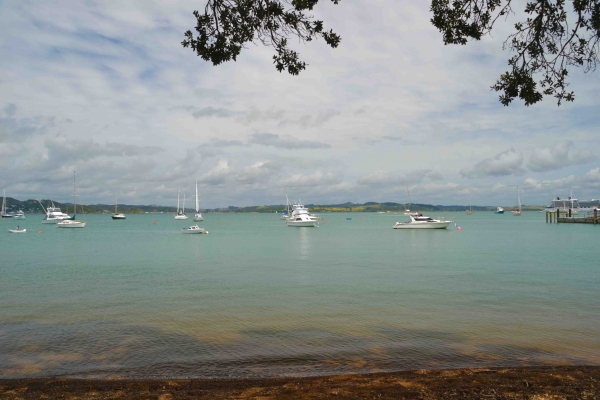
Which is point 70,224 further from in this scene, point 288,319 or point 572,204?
point 572,204

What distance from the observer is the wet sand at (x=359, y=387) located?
8217 millimetres

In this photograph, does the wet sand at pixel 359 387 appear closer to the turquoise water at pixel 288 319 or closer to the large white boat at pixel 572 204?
the turquoise water at pixel 288 319

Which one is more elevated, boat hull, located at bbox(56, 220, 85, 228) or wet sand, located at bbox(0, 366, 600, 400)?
boat hull, located at bbox(56, 220, 85, 228)

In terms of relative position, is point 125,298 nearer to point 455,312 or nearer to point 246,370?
point 246,370

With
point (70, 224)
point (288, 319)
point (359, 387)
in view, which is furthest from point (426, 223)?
point (359, 387)

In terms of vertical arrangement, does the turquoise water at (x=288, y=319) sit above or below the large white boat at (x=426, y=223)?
below

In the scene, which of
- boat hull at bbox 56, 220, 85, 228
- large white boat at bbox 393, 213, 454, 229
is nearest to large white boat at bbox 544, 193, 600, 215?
large white boat at bbox 393, 213, 454, 229

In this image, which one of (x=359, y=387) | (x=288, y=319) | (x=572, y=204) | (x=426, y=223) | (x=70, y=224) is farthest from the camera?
(x=572, y=204)

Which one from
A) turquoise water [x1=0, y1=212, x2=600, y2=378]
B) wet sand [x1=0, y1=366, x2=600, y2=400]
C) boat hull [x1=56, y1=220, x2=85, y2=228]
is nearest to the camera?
wet sand [x1=0, y1=366, x2=600, y2=400]

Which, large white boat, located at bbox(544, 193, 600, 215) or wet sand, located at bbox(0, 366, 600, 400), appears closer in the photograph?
wet sand, located at bbox(0, 366, 600, 400)

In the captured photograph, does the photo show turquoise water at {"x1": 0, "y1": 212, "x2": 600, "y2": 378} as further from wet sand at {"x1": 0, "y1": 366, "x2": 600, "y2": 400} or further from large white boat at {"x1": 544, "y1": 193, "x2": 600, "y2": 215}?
large white boat at {"x1": 544, "y1": 193, "x2": 600, "y2": 215}

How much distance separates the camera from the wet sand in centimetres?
822

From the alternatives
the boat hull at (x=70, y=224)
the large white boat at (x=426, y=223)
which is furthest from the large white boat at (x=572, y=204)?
the boat hull at (x=70, y=224)

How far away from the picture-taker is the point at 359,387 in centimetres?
890
